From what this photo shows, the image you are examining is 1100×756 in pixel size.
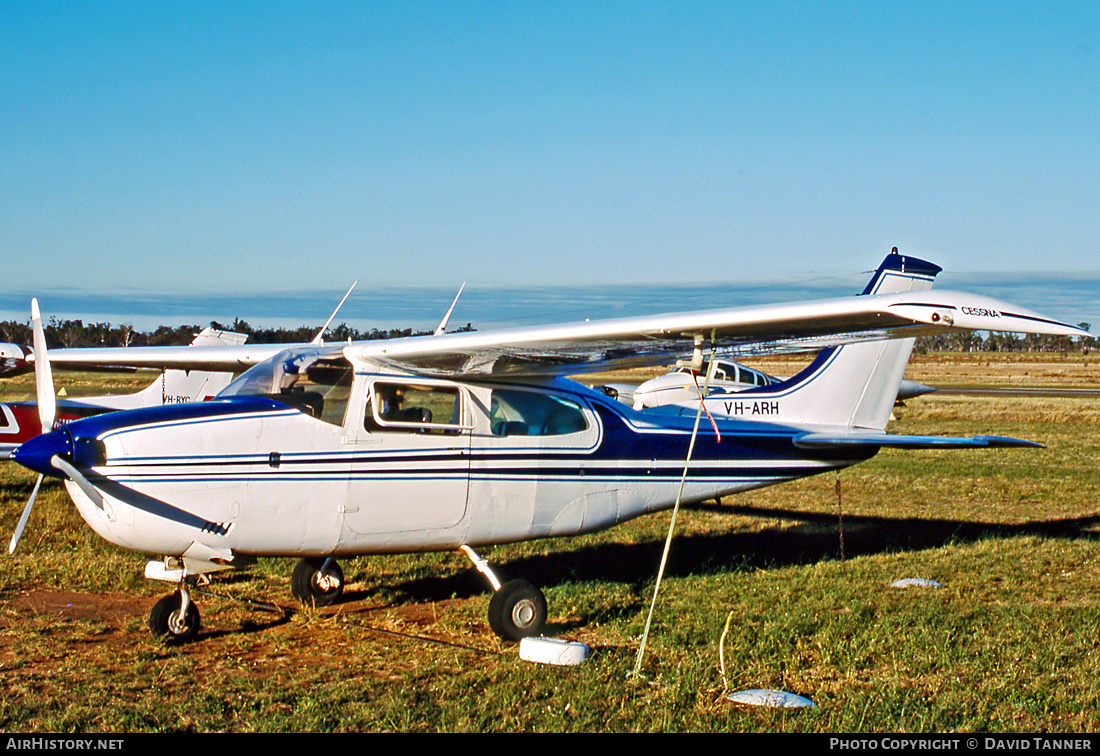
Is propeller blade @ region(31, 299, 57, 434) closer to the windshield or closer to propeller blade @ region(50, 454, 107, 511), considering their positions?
propeller blade @ region(50, 454, 107, 511)

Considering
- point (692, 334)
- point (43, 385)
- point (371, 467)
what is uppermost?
point (692, 334)

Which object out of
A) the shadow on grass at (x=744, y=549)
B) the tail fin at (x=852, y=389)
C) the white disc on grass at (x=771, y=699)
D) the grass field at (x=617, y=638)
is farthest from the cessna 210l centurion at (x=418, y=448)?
the tail fin at (x=852, y=389)

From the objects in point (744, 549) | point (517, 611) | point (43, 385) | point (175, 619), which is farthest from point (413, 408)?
point (744, 549)

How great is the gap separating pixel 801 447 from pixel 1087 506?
6.28m

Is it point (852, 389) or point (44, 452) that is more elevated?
point (852, 389)

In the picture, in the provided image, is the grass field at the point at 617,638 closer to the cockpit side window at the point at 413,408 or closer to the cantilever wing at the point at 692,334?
the cockpit side window at the point at 413,408

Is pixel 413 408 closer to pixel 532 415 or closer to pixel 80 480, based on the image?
pixel 532 415

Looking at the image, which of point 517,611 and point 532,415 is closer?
point 517,611

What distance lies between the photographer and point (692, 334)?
5.74 metres

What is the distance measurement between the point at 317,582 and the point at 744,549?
4.76 m

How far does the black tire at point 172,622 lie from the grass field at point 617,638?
14 cm

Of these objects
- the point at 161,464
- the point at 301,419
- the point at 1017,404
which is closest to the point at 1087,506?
the point at 301,419
